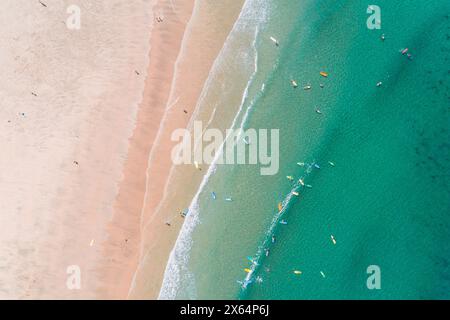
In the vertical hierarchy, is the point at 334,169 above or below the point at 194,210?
above

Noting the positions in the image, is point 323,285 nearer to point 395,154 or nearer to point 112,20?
point 395,154

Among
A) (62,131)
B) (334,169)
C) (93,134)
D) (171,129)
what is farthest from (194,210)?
(62,131)

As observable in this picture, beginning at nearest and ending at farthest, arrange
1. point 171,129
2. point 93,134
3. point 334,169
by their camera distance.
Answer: point 93,134
point 171,129
point 334,169

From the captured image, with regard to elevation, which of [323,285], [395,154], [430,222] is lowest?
[323,285]

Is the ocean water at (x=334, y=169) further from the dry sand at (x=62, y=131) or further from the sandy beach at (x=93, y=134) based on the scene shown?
the dry sand at (x=62, y=131)

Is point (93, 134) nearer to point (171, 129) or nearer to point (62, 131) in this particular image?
point (62, 131)

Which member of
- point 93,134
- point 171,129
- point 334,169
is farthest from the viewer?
point 334,169
